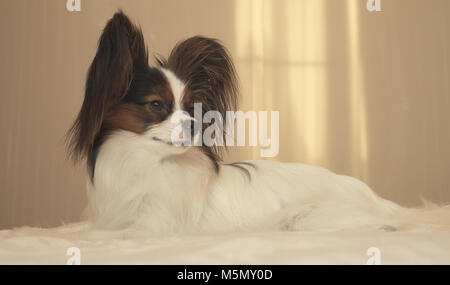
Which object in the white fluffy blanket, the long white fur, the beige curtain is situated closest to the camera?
the white fluffy blanket

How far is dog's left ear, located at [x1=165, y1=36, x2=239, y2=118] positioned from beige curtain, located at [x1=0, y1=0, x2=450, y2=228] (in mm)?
2394

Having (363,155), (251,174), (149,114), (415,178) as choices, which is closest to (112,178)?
(149,114)

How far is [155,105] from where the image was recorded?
78.9 inches

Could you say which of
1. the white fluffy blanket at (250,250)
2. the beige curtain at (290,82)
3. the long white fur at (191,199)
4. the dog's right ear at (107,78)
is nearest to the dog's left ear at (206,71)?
the long white fur at (191,199)

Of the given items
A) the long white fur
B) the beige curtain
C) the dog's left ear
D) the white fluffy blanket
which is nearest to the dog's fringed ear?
the dog's left ear

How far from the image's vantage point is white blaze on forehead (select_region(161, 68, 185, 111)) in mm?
2023

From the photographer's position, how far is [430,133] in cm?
488

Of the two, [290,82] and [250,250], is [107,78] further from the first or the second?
[290,82]

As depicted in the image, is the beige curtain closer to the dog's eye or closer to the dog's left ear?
the dog's left ear

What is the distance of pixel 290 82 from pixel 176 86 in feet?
9.91

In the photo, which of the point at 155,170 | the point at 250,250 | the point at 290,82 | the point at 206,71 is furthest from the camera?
the point at 290,82

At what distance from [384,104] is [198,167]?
333cm

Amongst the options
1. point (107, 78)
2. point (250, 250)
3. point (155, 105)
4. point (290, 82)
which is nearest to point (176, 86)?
point (155, 105)

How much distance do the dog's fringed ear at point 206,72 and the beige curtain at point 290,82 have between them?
94.2 inches
